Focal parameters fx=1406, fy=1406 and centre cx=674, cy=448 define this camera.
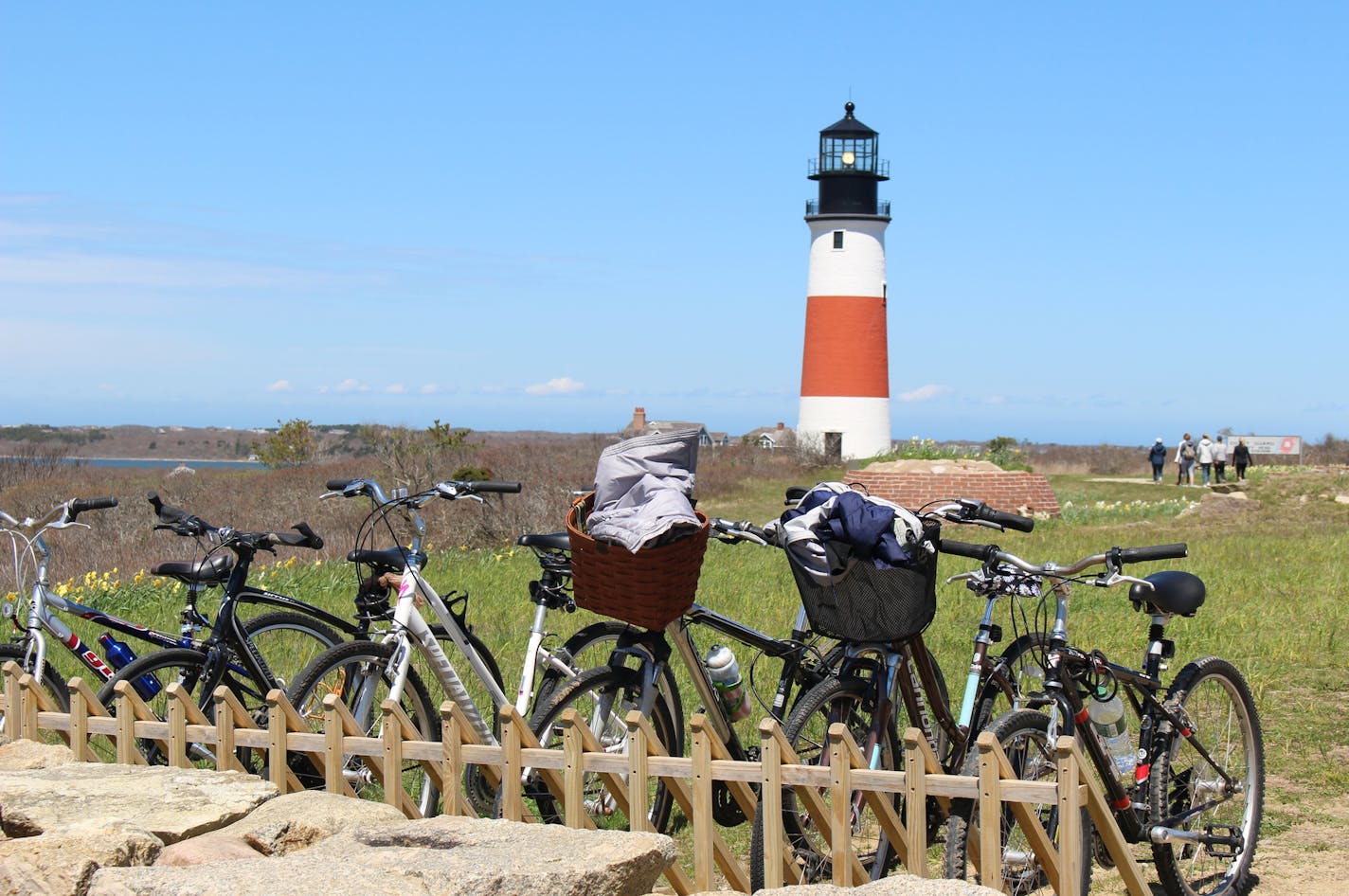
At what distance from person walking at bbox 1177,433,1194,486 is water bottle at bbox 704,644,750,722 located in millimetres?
30078

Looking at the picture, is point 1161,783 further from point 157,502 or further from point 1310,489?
point 1310,489

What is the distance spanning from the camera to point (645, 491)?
15.5 feet

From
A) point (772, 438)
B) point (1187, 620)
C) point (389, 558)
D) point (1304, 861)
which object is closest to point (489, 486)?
point (389, 558)

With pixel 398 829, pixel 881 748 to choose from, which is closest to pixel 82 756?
pixel 398 829

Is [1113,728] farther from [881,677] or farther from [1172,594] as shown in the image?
[881,677]

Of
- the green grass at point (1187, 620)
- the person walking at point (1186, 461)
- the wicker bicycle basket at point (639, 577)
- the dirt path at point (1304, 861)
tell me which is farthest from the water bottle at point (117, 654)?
the person walking at point (1186, 461)

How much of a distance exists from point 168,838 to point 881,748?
2.11 meters

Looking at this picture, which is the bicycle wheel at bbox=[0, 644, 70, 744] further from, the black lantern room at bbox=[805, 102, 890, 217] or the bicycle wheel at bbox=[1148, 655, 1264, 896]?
the black lantern room at bbox=[805, 102, 890, 217]

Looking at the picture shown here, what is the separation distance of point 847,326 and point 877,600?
112 ft

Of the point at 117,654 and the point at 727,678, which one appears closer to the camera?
the point at 727,678

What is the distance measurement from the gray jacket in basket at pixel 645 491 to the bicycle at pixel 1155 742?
1.01 meters

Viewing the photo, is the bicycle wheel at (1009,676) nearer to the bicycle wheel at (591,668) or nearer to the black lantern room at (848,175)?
the bicycle wheel at (591,668)

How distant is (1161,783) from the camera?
425 centimetres

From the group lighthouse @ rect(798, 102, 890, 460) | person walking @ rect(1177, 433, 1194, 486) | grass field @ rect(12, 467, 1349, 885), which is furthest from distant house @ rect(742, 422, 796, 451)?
grass field @ rect(12, 467, 1349, 885)
